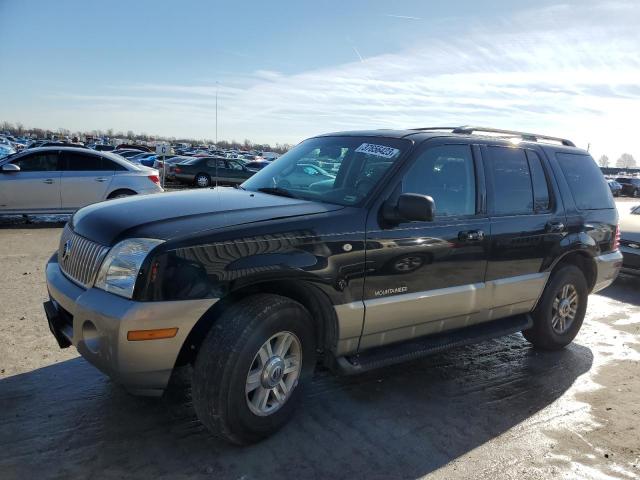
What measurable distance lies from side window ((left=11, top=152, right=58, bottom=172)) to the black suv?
7995 millimetres

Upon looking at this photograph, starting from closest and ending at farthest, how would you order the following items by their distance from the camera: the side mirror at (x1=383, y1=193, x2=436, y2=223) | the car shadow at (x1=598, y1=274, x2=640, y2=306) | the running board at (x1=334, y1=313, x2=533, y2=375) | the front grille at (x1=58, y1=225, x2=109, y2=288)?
the front grille at (x1=58, y1=225, x2=109, y2=288) → the side mirror at (x1=383, y1=193, x2=436, y2=223) → the running board at (x1=334, y1=313, x2=533, y2=375) → the car shadow at (x1=598, y1=274, x2=640, y2=306)

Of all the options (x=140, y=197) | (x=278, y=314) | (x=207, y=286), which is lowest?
(x=278, y=314)

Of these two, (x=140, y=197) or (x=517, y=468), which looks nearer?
(x=517, y=468)

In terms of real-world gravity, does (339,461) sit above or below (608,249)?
below

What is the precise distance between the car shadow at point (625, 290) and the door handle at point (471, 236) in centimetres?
454

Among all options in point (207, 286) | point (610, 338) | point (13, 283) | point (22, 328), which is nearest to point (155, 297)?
point (207, 286)

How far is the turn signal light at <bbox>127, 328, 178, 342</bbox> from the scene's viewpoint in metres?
2.75

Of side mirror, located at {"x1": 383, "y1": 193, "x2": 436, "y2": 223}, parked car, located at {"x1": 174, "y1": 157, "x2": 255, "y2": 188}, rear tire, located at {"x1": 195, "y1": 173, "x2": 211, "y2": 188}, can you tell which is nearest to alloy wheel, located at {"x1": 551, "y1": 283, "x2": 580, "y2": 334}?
side mirror, located at {"x1": 383, "y1": 193, "x2": 436, "y2": 223}

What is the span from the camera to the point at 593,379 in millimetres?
4629

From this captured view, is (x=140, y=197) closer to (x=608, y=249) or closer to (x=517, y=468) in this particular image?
(x=517, y=468)

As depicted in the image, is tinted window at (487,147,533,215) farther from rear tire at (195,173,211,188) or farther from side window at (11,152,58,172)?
rear tire at (195,173,211,188)

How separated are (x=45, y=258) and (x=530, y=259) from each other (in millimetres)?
6597

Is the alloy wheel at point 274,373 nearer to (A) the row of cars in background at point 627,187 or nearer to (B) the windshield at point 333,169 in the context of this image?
(B) the windshield at point 333,169

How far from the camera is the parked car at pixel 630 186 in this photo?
43.4 metres
